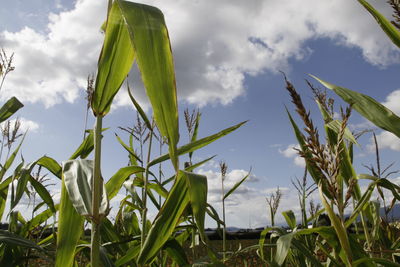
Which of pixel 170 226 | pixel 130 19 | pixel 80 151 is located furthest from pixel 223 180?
pixel 130 19

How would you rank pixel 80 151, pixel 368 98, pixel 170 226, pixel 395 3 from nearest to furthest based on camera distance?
pixel 395 3, pixel 368 98, pixel 170 226, pixel 80 151

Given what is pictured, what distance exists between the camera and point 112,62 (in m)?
0.65

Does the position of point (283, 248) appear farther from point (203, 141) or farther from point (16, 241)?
point (16, 241)

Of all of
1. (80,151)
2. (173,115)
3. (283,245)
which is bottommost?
(283,245)

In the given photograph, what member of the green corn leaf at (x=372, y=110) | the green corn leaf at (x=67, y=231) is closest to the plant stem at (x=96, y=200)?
the green corn leaf at (x=67, y=231)

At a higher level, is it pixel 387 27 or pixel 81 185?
pixel 387 27

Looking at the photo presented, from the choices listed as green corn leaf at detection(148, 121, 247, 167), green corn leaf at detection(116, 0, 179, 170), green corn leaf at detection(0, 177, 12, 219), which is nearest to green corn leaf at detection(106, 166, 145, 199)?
green corn leaf at detection(148, 121, 247, 167)

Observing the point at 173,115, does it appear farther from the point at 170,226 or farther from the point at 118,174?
the point at 118,174

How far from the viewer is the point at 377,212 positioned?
1087 mm

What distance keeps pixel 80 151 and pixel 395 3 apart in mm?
1064

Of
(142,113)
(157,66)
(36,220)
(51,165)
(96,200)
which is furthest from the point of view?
(36,220)

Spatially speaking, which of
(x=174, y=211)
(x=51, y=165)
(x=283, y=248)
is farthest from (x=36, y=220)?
(x=283, y=248)

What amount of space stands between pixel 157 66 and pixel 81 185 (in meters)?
0.33

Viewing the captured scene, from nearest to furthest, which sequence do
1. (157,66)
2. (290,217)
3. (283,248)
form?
(157,66) < (283,248) < (290,217)
